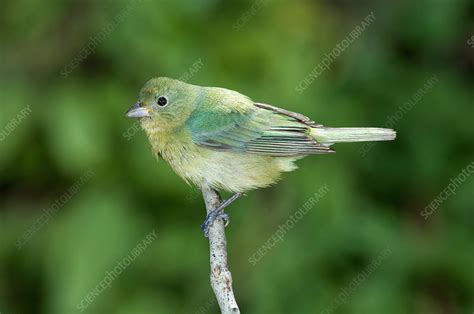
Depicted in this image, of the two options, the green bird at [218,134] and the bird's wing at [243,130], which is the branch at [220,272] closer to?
the green bird at [218,134]

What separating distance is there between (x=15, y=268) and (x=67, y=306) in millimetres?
698

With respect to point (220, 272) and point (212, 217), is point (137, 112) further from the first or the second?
point (220, 272)

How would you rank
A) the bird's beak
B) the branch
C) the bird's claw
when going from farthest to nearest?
the bird's beak, the bird's claw, the branch

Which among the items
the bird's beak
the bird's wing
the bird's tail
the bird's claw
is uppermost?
the bird's tail

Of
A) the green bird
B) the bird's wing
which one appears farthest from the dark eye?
the bird's wing

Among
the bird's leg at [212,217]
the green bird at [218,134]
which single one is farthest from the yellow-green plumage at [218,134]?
the bird's leg at [212,217]

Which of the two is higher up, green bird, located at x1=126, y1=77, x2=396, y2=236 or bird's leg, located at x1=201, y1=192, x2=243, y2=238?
green bird, located at x1=126, y1=77, x2=396, y2=236

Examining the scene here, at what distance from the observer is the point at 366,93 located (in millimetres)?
6336

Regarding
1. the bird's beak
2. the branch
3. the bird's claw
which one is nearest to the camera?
the branch

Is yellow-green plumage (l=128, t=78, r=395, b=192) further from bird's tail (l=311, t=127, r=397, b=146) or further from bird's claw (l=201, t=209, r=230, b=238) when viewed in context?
bird's claw (l=201, t=209, r=230, b=238)

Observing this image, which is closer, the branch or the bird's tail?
the branch

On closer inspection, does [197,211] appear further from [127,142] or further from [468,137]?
[468,137]

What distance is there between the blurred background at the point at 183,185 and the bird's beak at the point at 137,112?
1.17 metres

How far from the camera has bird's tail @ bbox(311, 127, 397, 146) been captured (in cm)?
389
